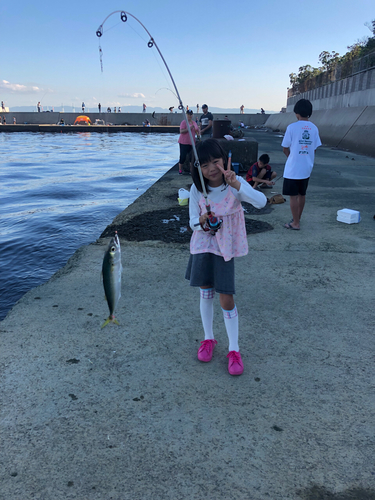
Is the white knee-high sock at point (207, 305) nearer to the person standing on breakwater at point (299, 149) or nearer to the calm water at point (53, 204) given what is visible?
the person standing on breakwater at point (299, 149)

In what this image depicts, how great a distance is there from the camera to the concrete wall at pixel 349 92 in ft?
61.9

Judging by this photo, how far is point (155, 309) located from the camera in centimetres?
355

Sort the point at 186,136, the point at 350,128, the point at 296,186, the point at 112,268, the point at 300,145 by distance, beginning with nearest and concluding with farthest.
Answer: the point at 112,268, the point at 300,145, the point at 296,186, the point at 186,136, the point at 350,128

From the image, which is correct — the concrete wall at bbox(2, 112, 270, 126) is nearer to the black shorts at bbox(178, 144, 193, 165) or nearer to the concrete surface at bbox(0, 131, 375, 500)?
the black shorts at bbox(178, 144, 193, 165)

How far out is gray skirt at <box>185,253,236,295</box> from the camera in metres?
2.74

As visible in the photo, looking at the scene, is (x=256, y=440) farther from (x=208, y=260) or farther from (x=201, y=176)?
(x=201, y=176)

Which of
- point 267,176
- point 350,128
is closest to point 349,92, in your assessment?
point 350,128

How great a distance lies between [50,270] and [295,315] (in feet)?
15.6

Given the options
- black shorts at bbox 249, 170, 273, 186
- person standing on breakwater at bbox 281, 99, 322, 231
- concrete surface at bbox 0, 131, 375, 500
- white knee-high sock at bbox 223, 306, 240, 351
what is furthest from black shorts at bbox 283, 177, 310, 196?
white knee-high sock at bbox 223, 306, 240, 351

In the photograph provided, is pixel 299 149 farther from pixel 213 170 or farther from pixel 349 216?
pixel 213 170

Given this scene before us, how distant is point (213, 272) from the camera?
2826 millimetres

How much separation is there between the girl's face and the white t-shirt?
3.29 m

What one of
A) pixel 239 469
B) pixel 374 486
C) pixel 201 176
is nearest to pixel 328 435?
pixel 374 486

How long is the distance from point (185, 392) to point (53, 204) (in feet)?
33.8
